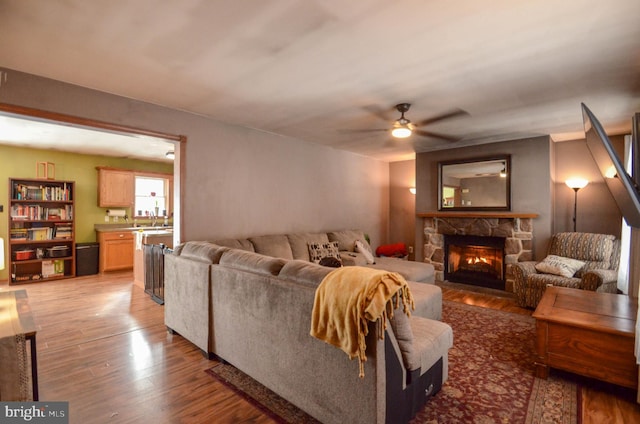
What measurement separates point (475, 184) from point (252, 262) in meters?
4.31

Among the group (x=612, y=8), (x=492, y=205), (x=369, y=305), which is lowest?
(x=369, y=305)

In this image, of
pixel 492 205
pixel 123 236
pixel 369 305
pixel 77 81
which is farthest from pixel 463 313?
pixel 123 236

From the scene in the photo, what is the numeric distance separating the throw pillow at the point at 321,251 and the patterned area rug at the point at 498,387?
6.42 ft

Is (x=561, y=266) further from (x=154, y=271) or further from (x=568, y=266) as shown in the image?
(x=154, y=271)

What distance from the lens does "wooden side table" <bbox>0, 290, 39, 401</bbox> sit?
1438 millimetres

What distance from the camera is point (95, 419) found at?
6.06 ft

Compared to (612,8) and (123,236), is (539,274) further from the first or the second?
(123,236)

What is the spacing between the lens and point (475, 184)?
504 centimetres

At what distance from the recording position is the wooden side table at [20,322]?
4.72ft

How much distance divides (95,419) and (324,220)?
389cm

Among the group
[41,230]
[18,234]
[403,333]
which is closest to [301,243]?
[403,333]

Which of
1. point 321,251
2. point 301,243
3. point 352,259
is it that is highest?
point 301,243

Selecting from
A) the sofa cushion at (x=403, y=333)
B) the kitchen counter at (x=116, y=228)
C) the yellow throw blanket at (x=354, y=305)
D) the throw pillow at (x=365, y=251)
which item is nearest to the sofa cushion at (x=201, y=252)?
the yellow throw blanket at (x=354, y=305)

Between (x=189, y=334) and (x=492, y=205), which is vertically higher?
(x=492, y=205)
